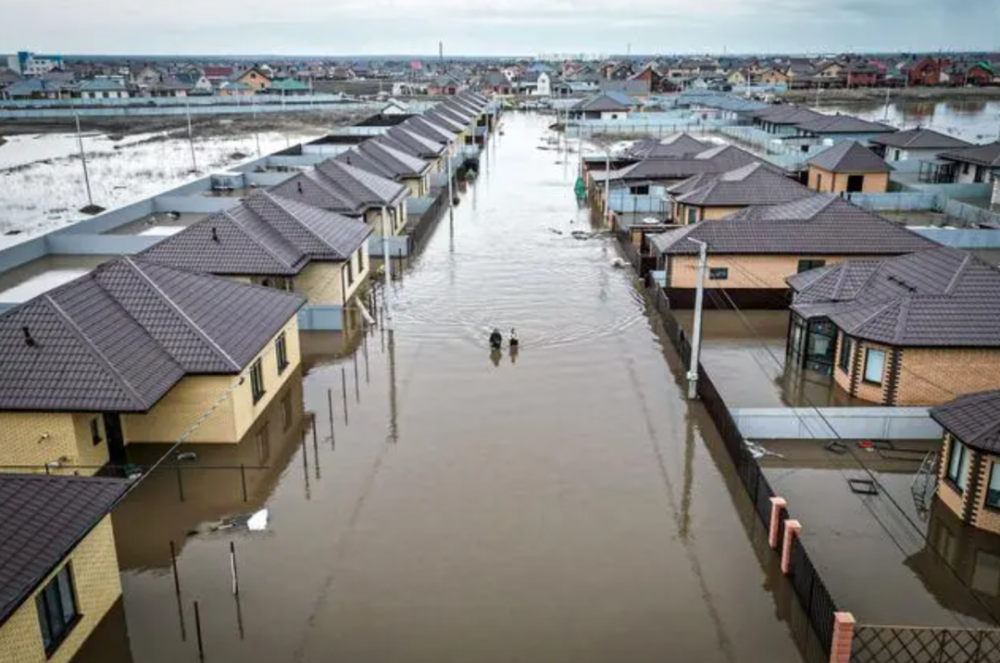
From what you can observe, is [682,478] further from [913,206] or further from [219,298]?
[913,206]

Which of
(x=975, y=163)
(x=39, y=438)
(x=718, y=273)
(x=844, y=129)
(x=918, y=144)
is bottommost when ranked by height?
(x=39, y=438)

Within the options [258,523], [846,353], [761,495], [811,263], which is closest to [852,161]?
[811,263]

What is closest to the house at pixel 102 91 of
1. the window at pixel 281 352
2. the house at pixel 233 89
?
the house at pixel 233 89

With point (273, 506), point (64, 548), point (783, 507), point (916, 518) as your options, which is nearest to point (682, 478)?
point (783, 507)

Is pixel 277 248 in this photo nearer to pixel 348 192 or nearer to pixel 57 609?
pixel 348 192

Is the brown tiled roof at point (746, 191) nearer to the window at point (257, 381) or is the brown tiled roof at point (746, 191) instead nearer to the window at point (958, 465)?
the window at point (958, 465)
